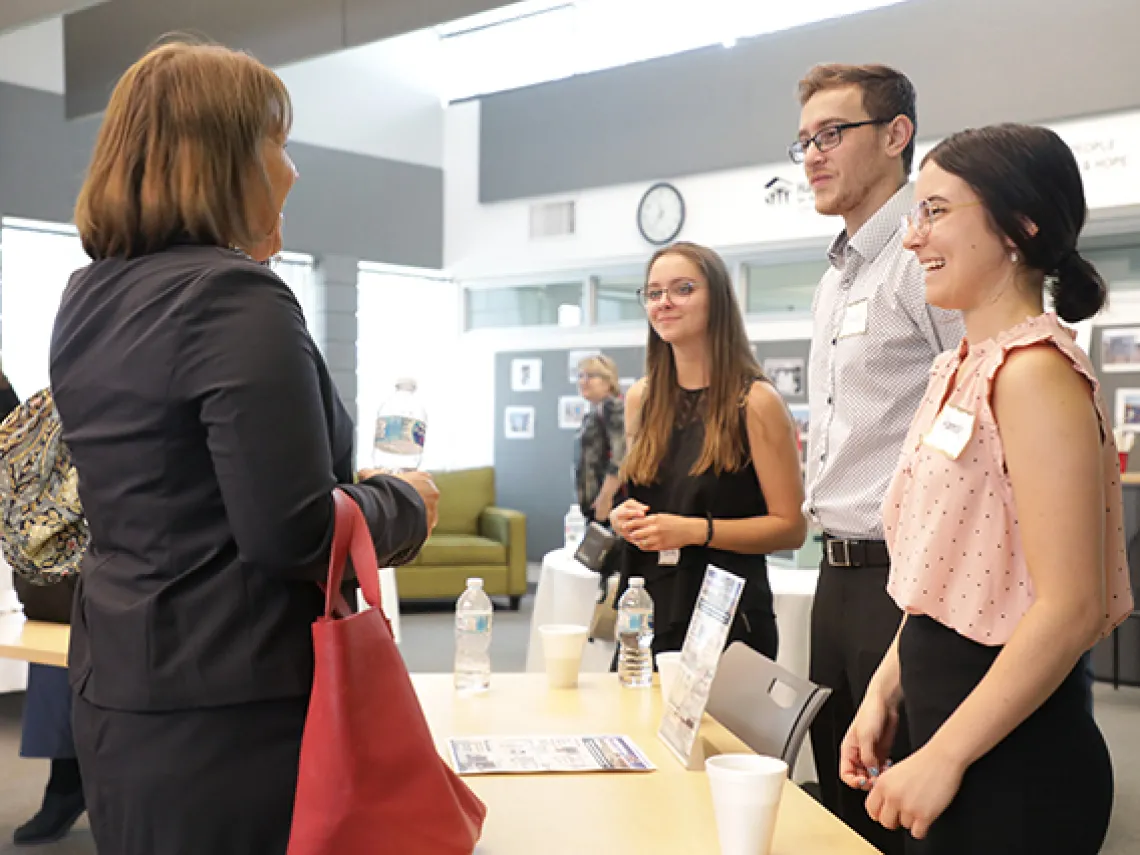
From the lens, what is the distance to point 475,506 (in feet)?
28.8

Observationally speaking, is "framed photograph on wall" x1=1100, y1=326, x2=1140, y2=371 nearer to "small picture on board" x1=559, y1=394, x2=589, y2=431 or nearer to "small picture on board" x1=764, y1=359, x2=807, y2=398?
"small picture on board" x1=764, y1=359, x2=807, y2=398

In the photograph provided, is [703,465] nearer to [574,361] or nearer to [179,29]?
[179,29]

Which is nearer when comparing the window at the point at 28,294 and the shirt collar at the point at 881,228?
the shirt collar at the point at 881,228

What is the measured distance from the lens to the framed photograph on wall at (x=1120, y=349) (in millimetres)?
6730

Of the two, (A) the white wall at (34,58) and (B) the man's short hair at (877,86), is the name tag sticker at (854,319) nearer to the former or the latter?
(B) the man's short hair at (877,86)

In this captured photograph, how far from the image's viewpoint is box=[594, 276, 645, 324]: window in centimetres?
927

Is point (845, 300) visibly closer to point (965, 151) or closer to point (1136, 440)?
point (965, 151)

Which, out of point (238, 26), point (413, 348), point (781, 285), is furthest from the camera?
point (413, 348)

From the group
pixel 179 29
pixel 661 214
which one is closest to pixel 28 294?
pixel 179 29

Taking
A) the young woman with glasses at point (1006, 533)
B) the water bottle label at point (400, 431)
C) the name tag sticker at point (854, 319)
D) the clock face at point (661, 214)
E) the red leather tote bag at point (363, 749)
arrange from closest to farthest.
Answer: the red leather tote bag at point (363, 749) < the young woman with glasses at point (1006, 533) < the water bottle label at point (400, 431) < the name tag sticker at point (854, 319) < the clock face at point (661, 214)

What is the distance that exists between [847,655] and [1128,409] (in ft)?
18.2

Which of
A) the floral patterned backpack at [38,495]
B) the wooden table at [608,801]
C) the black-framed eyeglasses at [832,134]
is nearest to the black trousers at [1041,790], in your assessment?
the wooden table at [608,801]

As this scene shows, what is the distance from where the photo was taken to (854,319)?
2168 mm

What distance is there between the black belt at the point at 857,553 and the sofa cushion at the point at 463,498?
661 centimetres
